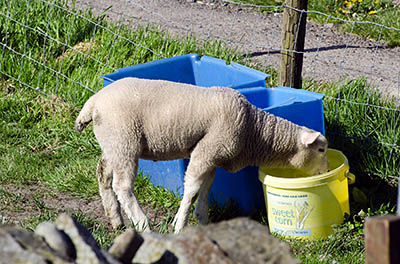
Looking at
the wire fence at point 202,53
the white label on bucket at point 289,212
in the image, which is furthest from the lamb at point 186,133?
the wire fence at point 202,53

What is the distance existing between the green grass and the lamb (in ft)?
1.27

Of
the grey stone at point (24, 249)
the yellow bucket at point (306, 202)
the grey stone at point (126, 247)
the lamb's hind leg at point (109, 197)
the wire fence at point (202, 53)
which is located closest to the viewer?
the grey stone at point (24, 249)

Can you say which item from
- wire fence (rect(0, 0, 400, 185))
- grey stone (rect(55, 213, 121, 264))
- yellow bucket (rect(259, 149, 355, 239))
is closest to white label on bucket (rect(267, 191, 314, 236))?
A: yellow bucket (rect(259, 149, 355, 239))

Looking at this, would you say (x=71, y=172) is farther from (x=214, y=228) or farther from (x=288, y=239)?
(x=214, y=228)

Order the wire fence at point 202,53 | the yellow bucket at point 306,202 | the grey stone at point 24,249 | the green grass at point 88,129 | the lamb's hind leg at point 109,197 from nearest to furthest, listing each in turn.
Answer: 1. the grey stone at point 24,249
2. the yellow bucket at point 306,202
3. the lamb's hind leg at point 109,197
4. the green grass at point 88,129
5. the wire fence at point 202,53

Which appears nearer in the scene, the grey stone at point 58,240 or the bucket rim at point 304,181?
the grey stone at point 58,240

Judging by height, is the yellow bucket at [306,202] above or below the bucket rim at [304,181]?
below

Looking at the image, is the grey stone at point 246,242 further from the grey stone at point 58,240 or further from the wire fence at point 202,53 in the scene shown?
the wire fence at point 202,53

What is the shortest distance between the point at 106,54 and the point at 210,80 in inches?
56.0

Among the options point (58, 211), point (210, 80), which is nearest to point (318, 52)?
point (210, 80)

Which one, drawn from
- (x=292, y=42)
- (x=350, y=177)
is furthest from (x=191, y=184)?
(x=292, y=42)

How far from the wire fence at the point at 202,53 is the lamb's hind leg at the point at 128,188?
1.75m

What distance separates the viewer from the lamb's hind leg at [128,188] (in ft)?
11.9

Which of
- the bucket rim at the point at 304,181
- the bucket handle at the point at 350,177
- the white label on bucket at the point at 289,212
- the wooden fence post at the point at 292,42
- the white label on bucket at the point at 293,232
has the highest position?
the wooden fence post at the point at 292,42
